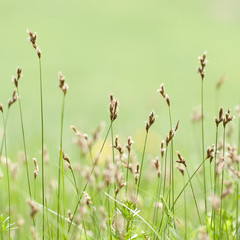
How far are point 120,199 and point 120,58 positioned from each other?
293 inches

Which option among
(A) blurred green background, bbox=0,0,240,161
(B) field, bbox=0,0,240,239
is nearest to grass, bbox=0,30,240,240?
(B) field, bbox=0,0,240,239

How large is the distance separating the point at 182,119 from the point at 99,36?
4898 millimetres

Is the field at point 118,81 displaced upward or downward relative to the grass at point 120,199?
upward

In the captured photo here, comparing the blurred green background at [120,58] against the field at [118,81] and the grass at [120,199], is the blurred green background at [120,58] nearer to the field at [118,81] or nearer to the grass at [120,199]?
the field at [118,81]

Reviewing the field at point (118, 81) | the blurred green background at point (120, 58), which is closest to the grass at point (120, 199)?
the field at point (118, 81)

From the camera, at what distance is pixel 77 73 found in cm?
891

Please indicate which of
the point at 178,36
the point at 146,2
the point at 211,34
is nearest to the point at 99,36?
the point at 178,36

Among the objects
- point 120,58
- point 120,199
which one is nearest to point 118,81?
point 120,58

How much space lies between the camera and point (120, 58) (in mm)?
10000

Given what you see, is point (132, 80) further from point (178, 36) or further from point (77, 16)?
point (77, 16)

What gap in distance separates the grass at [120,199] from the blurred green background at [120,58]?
170cm

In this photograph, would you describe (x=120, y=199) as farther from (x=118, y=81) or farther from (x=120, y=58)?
(x=120, y=58)

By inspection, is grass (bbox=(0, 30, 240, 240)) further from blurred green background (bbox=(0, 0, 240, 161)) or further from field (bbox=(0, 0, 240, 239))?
blurred green background (bbox=(0, 0, 240, 161))

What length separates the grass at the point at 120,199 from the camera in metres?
1.80
